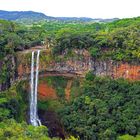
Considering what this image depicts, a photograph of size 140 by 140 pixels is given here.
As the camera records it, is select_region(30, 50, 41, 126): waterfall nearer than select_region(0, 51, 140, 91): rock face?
Yes

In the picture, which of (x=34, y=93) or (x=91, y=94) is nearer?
(x=91, y=94)

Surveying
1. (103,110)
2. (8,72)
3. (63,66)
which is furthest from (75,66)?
(103,110)

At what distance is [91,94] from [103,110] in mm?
3293

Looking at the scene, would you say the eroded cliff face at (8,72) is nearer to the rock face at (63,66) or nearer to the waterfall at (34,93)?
the rock face at (63,66)

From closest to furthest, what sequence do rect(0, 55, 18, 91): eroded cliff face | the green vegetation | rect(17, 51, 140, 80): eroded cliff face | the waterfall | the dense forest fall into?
the green vegetation
the dense forest
the waterfall
rect(0, 55, 18, 91): eroded cliff face
rect(17, 51, 140, 80): eroded cliff face

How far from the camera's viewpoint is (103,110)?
117 feet

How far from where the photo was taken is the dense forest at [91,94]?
34344 mm

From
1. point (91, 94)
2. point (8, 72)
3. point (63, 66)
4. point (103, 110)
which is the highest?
point (63, 66)

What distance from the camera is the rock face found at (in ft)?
130

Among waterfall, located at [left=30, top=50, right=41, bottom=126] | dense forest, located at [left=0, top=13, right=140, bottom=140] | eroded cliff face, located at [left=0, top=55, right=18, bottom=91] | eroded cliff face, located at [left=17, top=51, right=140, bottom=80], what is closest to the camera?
dense forest, located at [left=0, top=13, right=140, bottom=140]

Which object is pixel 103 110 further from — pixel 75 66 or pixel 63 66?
pixel 63 66

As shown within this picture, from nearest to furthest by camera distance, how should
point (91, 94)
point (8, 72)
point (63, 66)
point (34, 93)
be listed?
point (91, 94)
point (8, 72)
point (34, 93)
point (63, 66)

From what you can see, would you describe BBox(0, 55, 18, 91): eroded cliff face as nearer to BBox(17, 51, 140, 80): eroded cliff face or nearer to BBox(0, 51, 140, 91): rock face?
BBox(0, 51, 140, 91): rock face

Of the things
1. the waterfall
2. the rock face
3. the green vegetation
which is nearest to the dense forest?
the green vegetation
